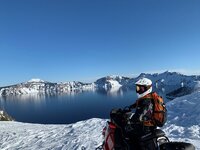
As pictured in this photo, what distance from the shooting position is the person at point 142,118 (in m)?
6.22

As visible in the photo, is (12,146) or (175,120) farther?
(175,120)

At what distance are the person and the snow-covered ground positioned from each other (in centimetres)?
572

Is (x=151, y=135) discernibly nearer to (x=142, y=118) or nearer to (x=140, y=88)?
(x=142, y=118)

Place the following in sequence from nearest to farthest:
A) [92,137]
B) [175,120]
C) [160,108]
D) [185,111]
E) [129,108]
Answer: [160,108] < [129,108] < [92,137] < [175,120] < [185,111]

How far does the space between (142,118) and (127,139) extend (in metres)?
0.73

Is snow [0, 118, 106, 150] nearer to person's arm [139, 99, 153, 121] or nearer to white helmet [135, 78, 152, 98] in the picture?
white helmet [135, 78, 152, 98]

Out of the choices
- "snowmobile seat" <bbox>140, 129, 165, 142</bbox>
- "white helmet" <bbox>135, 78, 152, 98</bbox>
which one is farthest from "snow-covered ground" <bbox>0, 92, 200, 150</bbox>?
"white helmet" <bbox>135, 78, 152, 98</bbox>

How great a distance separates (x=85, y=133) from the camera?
49.1 ft

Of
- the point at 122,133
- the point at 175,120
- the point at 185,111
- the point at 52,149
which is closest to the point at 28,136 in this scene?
the point at 52,149

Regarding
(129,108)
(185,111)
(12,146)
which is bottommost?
(12,146)

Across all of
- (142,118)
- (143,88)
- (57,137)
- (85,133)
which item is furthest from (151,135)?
(57,137)

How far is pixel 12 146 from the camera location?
15.6 m

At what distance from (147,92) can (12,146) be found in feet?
37.4

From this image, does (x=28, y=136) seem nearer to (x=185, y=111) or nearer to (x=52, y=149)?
(x=52, y=149)
